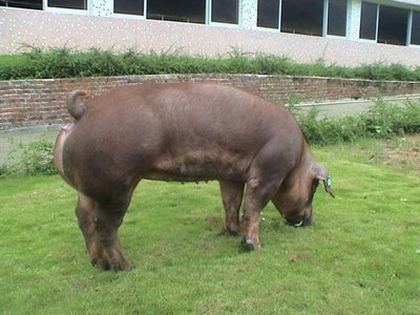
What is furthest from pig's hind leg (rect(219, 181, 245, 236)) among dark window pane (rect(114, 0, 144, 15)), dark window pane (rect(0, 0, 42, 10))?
dark window pane (rect(114, 0, 144, 15))

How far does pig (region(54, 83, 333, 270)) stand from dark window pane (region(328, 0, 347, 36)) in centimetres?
1856

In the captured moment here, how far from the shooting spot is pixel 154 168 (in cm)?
451

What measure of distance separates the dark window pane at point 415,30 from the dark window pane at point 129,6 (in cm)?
1526

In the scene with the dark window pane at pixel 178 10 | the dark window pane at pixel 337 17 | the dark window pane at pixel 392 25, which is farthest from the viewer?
the dark window pane at pixel 392 25

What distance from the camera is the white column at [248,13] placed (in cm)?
1936

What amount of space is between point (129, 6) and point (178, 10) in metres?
1.78

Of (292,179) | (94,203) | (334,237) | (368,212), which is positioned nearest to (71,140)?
(94,203)

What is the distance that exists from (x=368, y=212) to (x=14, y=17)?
34.6 ft

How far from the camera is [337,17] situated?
23328 millimetres

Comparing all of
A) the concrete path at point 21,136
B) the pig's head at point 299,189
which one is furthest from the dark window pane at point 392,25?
the pig's head at point 299,189

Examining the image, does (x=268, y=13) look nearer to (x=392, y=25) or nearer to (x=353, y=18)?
(x=353, y=18)

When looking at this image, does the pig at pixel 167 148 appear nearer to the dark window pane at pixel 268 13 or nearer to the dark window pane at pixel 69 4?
the dark window pane at pixel 69 4

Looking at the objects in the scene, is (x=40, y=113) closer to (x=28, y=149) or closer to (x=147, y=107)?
(x=28, y=149)

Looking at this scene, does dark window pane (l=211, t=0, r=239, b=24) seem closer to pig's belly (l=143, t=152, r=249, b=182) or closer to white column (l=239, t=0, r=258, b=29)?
white column (l=239, t=0, r=258, b=29)
